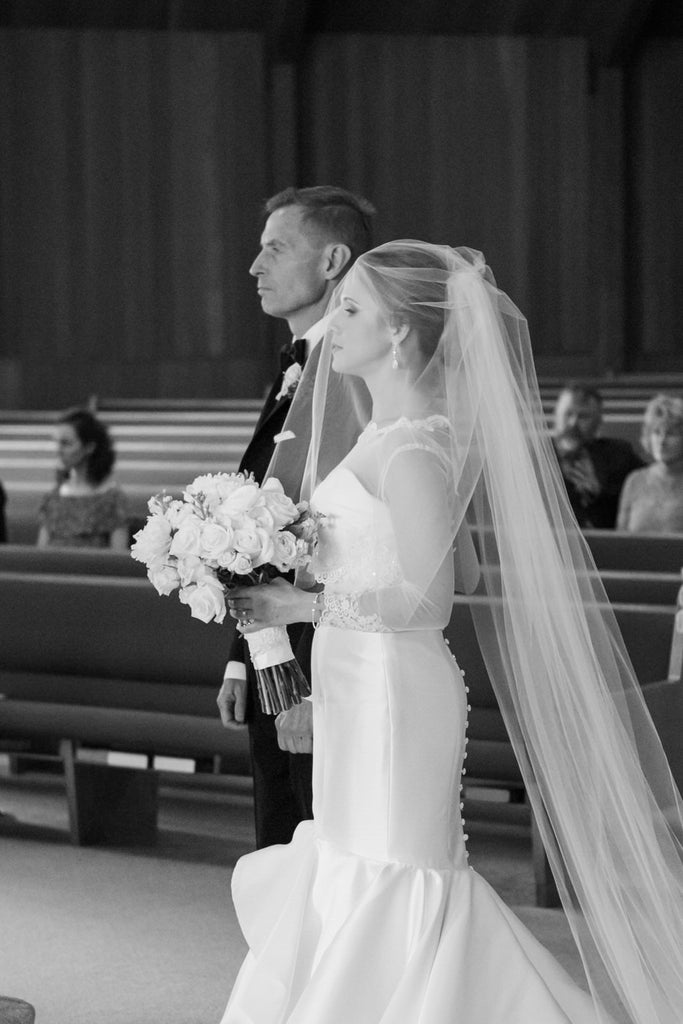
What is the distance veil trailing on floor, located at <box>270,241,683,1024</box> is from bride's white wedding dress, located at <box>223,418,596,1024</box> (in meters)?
0.09

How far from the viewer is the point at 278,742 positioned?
3014 millimetres

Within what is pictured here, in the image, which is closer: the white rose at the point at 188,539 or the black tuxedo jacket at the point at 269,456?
the white rose at the point at 188,539

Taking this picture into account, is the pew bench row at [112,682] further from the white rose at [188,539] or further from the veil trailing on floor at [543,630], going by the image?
the white rose at [188,539]

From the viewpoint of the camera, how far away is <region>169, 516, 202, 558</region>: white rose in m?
2.54

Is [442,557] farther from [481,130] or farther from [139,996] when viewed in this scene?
[481,130]

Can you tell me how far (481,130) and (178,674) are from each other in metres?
9.98

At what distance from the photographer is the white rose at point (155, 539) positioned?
8.49 feet

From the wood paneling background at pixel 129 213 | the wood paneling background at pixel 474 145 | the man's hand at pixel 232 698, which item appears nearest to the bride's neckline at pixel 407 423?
the man's hand at pixel 232 698

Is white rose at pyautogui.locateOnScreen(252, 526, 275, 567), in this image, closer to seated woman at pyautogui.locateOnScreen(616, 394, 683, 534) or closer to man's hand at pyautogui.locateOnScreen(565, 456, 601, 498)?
seated woman at pyautogui.locateOnScreen(616, 394, 683, 534)

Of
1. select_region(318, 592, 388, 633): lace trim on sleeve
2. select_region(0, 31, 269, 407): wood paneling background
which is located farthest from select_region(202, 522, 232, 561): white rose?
select_region(0, 31, 269, 407): wood paneling background

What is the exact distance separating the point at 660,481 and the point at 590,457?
30.5 inches

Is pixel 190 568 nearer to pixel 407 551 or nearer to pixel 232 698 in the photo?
pixel 407 551

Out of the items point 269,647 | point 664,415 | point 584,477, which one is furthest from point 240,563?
point 584,477

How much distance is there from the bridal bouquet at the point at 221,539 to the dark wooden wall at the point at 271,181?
10618mm
